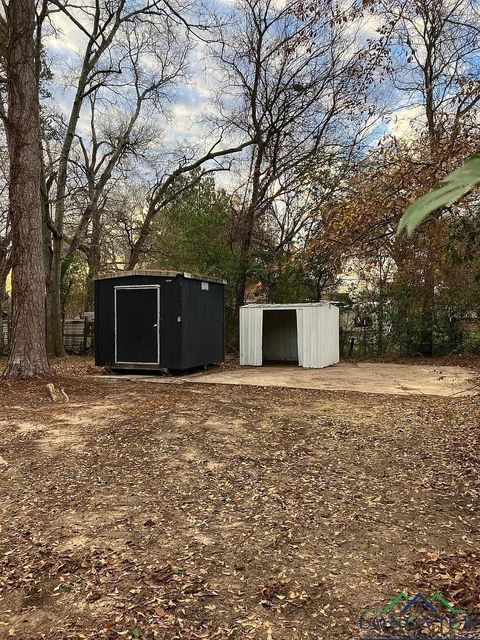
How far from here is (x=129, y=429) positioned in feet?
16.5

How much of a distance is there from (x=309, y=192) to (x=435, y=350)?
210 inches

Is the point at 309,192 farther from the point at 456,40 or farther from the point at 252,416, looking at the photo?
the point at 252,416

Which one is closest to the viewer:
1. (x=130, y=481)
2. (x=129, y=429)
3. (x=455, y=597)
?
(x=455, y=597)

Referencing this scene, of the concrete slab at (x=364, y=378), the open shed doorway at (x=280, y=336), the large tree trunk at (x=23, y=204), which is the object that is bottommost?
the concrete slab at (x=364, y=378)

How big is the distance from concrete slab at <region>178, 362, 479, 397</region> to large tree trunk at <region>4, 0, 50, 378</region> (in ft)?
8.84

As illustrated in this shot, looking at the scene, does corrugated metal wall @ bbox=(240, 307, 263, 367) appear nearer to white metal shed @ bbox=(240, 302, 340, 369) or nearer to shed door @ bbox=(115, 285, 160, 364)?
white metal shed @ bbox=(240, 302, 340, 369)

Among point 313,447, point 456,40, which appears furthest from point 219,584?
point 456,40

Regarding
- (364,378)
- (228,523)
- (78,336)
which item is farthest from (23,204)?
(78,336)

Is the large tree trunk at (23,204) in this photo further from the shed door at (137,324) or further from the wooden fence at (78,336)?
the wooden fence at (78,336)

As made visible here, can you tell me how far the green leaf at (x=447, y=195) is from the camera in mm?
534

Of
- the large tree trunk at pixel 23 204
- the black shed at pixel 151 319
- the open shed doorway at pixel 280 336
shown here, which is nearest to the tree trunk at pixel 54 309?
the black shed at pixel 151 319

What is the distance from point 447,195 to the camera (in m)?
0.55

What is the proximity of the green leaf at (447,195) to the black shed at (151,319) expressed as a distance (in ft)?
29.5

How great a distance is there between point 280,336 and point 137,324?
506 centimetres
